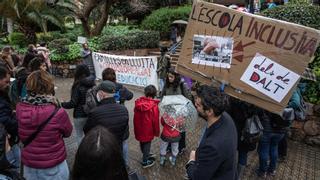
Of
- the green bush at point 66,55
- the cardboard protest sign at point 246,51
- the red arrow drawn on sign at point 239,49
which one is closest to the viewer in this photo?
the cardboard protest sign at point 246,51

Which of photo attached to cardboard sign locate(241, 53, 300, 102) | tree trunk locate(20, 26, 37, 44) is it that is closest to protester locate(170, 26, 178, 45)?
tree trunk locate(20, 26, 37, 44)

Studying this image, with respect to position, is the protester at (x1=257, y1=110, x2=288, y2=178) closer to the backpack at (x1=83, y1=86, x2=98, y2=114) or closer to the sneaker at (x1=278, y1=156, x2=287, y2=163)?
the sneaker at (x1=278, y1=156, x2=287, y2=163)

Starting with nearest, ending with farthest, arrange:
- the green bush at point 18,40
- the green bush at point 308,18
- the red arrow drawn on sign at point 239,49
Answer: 1. the red arrow drawn on sign at point 239,49
2. the green bush at point 308,18
3. the green bush at point 18,40

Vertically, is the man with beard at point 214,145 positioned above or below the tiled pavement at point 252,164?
above

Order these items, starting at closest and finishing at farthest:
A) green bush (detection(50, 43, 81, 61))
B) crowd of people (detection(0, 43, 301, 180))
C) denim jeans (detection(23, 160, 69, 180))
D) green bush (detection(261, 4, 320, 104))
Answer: crowd of people (detection(0, 43, 301, 180)) → denim jeans (detection(23, 160, 69, 180)) → green bush (detection(261, 4, 320, 104)) → green bush (detection(50, 43, 81, 61))

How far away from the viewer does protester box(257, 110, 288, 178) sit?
4988 millimetres

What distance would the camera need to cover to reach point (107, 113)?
3975 mm

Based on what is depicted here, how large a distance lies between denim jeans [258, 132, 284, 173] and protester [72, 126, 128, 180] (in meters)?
3.70

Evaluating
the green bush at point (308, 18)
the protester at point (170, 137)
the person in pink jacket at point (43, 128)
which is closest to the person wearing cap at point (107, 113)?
the person in pink jacket at point (43, 128)

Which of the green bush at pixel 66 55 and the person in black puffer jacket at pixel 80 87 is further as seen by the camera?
the green bush at pixel 66 55

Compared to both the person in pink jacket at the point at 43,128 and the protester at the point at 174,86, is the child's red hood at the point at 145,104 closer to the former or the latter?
the protester at the point at 174,86

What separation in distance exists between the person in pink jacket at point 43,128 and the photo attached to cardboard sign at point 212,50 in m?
1.73

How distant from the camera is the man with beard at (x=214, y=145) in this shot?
2.76 metres

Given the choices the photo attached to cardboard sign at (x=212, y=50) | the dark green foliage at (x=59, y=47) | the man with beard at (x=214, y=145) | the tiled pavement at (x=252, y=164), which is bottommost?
the tiled pavement at (x=252, y=164)
